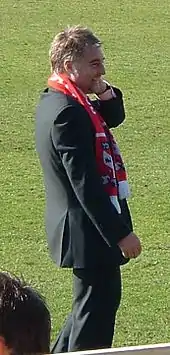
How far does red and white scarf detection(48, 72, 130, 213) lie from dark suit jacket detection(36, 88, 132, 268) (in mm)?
44

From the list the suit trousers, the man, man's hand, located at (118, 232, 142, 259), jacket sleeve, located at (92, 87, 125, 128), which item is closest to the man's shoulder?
the man

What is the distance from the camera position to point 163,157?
10773mm

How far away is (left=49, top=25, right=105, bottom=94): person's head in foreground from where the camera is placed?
5.25 metres

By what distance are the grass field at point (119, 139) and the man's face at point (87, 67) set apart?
1.84 m

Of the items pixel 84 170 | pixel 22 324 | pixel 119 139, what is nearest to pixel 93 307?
pixel 84 170

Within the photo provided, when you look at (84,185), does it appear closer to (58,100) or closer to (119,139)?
(58,100)

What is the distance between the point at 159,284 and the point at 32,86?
6.80 meters

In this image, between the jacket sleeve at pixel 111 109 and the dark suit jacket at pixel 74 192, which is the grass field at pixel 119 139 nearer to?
the dark suit jacket at pixel 74 192

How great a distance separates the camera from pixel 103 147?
210 inches

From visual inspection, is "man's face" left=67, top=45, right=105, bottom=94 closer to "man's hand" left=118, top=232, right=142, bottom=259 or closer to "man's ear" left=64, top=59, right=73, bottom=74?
"man's ear" left=64, top=59, right=73, bottom=74

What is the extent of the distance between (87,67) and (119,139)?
20.5 ft

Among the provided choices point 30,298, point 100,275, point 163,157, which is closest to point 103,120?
point 100,275

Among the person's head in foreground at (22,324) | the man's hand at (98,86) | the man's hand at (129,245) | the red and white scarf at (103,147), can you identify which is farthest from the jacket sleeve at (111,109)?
the person's head in foreground at (22,324)

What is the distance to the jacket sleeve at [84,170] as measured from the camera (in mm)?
5152
